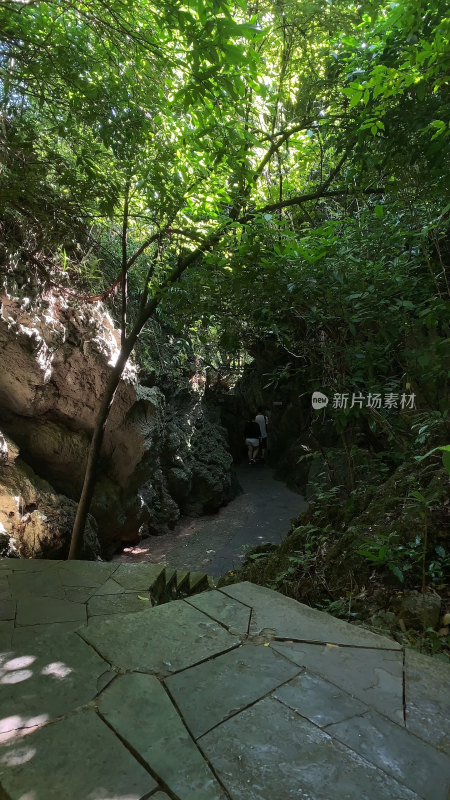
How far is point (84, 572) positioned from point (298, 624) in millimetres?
3094

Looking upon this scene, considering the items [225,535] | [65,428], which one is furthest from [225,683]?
[225,535]

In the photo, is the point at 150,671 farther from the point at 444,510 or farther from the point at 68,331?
the point at 68,331

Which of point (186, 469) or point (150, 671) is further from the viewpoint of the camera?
point (186, 469)

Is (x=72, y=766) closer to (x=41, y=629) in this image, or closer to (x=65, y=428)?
(x=41, y=629)

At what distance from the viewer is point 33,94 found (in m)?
2.93

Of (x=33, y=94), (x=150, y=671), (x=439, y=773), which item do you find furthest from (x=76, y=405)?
(x=439, y=773)

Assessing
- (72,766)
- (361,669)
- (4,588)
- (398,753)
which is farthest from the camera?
(4,588)

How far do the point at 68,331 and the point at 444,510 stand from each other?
581 cm

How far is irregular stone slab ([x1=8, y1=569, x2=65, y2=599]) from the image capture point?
3.83m

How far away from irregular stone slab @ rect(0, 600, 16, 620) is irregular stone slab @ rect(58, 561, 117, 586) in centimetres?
54

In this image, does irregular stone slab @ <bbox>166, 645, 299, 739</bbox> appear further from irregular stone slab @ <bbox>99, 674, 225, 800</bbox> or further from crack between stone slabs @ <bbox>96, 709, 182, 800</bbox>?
crack between stone slabs @ <bbox>96, 709, 182, 800</bbox>

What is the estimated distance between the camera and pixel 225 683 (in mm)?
1608

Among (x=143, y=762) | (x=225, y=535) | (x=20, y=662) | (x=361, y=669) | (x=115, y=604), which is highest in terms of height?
(x=20, y=662)

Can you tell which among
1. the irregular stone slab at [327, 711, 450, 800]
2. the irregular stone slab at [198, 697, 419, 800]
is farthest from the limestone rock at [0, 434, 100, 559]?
the irregular stone slab at [327, 711, 450, 800]
